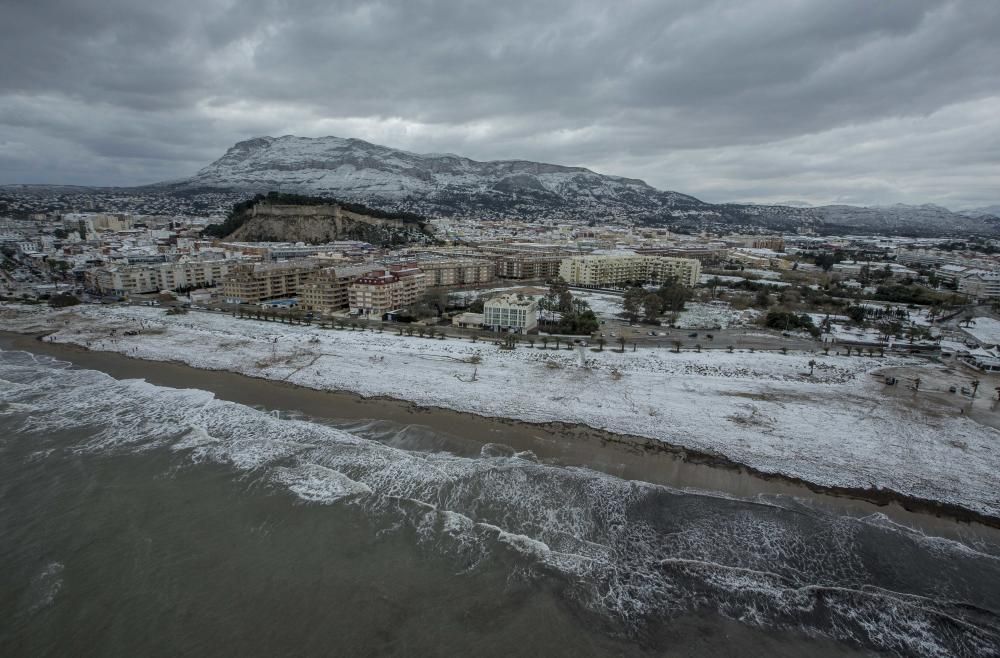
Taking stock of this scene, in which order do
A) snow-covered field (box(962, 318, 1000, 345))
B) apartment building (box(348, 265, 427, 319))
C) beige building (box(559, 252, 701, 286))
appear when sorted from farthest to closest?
beige building (box(559, 252, 701, 286)) < apartment building (box(348, 265, 427, 319)) < snow-covered field (box(962, 318, 1000, 345))

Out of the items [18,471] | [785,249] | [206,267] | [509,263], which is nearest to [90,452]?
[18,471]

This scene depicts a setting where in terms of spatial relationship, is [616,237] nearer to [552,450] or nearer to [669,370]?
[669,370]

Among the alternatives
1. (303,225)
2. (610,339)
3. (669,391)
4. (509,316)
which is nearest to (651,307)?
(610,339)

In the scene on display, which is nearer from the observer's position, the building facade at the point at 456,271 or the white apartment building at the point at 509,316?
the white apartment building at the point at 509,316

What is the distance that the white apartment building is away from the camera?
29.6m

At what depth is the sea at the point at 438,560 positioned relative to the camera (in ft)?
28.4

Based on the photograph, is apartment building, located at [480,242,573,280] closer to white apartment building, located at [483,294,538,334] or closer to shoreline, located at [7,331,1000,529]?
white apartment building, located at [483,294,538,334]

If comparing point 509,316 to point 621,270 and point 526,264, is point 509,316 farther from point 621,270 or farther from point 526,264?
point 621,270

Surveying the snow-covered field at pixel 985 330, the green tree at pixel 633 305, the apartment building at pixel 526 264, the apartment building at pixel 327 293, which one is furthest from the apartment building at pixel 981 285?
the apartment building at pixel 327 293

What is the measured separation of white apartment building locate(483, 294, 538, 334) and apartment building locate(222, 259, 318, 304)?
17368 mm

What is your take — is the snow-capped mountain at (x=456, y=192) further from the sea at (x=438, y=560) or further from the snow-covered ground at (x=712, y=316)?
the sea at (x=438, y=560)

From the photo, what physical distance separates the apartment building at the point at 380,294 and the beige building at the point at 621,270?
2022 cm

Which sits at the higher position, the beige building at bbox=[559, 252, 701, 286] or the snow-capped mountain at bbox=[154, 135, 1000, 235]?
the snow-capped mountain at bbox=[154, 135, 1000, 235]

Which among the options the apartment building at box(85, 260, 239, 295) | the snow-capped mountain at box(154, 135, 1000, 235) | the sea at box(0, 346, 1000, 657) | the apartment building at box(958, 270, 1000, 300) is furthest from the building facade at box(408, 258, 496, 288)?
the snow-capped mountain at box(154, 135, 1000, 235)
